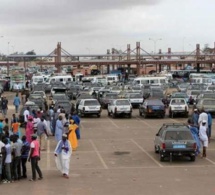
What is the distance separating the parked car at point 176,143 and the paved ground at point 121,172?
1.22 ft

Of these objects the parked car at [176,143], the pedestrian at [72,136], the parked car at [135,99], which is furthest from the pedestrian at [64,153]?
the parked car at [135,99]

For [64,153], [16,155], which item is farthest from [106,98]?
[16,155]

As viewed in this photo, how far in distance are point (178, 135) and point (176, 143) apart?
499 millimetres

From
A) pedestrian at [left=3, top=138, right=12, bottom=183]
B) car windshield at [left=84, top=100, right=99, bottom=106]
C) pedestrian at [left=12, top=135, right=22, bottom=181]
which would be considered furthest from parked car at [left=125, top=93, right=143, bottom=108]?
pedestrian at [left=3, top=138, right=12, bottom=183]

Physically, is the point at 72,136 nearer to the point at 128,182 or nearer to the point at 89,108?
the point at 128,182

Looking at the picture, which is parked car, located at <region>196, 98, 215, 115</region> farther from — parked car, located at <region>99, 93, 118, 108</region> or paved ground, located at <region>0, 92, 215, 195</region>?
paved ground, located at <region>0, 92, 215, 195</region>

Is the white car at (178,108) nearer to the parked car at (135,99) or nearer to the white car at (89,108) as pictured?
the white car at (89,108)

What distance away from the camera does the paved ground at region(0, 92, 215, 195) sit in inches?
557

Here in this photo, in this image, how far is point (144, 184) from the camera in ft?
48.6

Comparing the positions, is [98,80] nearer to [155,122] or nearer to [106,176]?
[155,122]

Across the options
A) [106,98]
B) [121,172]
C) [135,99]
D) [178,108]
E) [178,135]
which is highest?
[178,135]

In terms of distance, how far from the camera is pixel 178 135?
1870cm

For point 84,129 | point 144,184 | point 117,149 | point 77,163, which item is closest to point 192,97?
point 84,129

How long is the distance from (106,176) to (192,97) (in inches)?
1277
